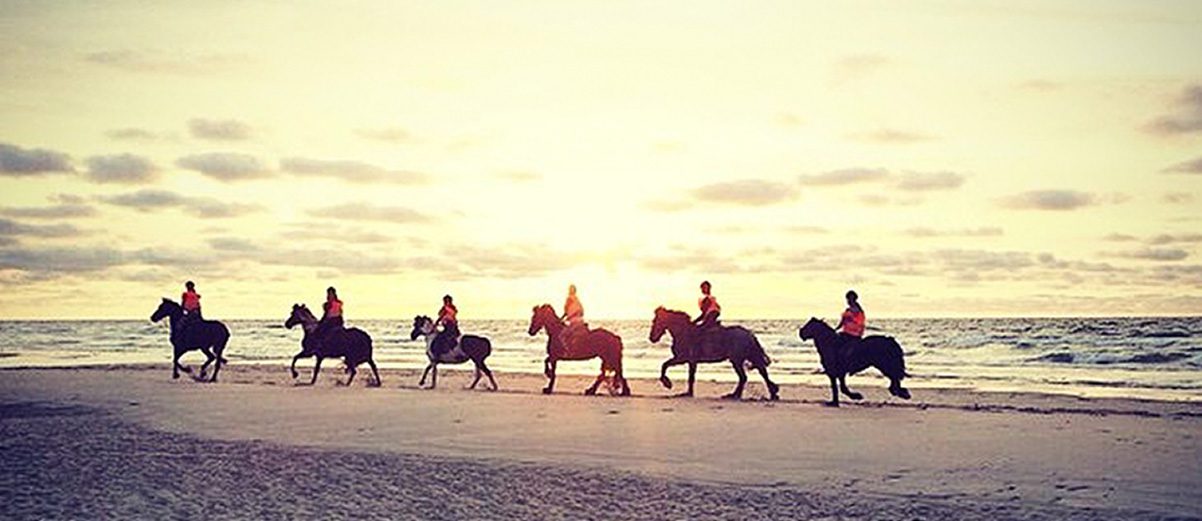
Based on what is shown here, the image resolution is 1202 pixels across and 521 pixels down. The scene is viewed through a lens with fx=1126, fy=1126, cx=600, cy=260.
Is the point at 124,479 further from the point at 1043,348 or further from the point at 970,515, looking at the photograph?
the point at 1043,348

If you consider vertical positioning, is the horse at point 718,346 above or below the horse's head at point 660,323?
below

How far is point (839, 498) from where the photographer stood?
11.0 m

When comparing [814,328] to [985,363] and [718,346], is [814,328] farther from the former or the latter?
[985,363]

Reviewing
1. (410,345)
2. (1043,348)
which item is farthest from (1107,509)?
(410,345)

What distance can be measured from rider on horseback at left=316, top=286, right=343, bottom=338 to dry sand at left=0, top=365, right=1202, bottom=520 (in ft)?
13.7

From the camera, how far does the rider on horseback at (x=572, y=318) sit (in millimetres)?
24516

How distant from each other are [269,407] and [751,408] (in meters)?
8.94

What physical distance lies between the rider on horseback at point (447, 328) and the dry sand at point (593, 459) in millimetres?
4329

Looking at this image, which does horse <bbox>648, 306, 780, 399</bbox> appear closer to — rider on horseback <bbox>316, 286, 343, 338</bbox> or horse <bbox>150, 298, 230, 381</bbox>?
rider on horseback <bbox>316, 286, 343, 338</bbox>

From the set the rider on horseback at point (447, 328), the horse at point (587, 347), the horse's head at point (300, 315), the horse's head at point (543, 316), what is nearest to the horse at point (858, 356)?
the horse at point (587, 347)

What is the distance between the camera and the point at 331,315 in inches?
1063

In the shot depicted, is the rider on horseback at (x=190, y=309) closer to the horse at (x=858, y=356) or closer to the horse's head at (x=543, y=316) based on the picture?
the horse's head at (x=543, y=316)

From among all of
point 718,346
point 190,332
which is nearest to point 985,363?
point 718,346

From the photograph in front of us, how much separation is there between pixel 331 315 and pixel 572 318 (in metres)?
6.31
